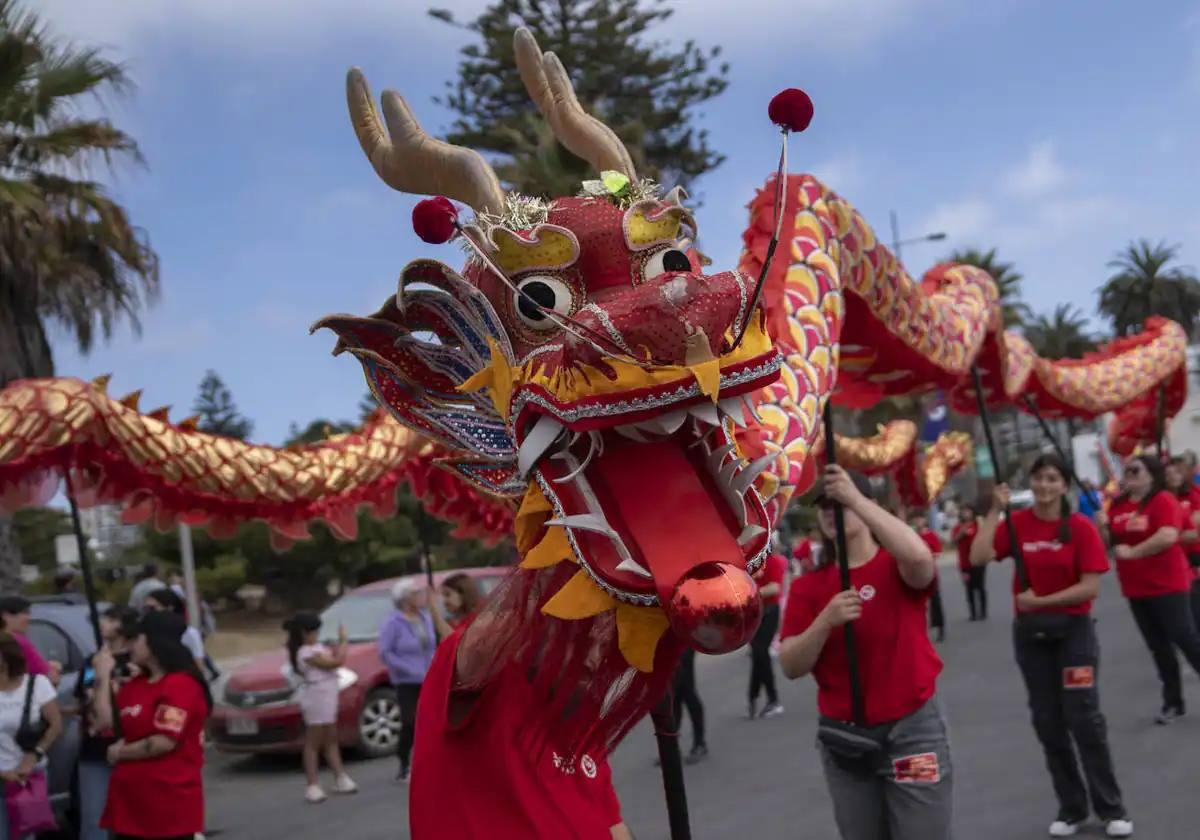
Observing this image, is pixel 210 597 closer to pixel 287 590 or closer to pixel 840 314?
pixel 287 590

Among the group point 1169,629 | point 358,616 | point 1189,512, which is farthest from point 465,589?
point 1189,512

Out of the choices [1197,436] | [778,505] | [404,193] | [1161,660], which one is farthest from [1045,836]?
[1197,436]

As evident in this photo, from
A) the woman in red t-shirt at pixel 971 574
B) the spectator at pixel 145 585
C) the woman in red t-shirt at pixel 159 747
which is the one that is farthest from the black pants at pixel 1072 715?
the woman in red t-shirt at pixel 971 574

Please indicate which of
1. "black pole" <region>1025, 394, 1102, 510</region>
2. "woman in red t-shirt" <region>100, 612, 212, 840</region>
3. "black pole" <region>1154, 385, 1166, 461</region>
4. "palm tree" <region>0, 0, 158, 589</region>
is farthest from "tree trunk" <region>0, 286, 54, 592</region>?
"black pole" <region>1154, 385, 1166, 461</region>

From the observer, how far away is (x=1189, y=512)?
8617 millimetres

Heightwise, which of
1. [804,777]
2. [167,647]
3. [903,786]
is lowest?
[804,777]

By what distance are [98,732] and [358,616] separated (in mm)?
4905

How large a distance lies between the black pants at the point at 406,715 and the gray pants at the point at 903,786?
540cm

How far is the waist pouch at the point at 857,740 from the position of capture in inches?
145

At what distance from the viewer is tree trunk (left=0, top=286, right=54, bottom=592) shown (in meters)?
10.9

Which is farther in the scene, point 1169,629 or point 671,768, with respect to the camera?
point 1169,629

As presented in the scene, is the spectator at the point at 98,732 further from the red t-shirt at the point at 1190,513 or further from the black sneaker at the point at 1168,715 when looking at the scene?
the red t-shirt at the point at 1190,513

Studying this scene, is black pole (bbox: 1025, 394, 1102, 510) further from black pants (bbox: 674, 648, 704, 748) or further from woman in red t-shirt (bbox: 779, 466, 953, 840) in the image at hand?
black pants (bbox: 674, 648, 704, 748)

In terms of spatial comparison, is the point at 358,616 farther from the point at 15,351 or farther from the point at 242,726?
the point at 15,351
